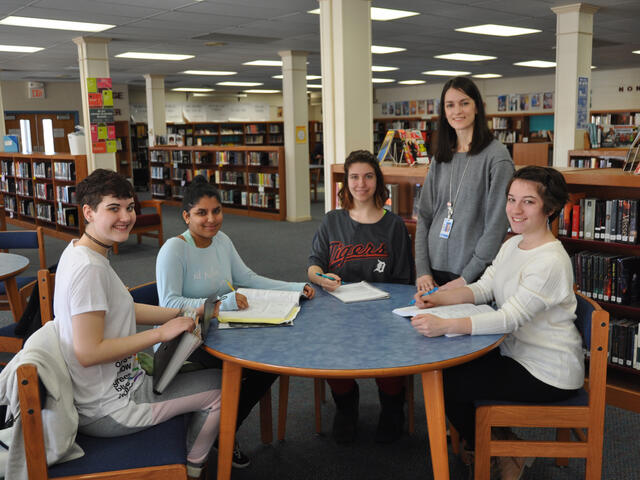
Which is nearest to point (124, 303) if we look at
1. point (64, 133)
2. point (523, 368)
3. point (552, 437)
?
point (523, 368)

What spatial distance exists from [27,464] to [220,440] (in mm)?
585

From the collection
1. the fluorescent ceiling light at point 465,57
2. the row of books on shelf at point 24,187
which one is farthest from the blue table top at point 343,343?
the fluorescent ceiling light at point 465,57

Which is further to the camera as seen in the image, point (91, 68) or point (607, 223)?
point (91, 68)

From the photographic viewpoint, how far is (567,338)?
6.09 feet

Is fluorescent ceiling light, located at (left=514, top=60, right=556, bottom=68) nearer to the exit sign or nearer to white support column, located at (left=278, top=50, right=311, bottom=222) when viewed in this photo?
white support column, located at (left=278, top=50, right=311, bottom=222)

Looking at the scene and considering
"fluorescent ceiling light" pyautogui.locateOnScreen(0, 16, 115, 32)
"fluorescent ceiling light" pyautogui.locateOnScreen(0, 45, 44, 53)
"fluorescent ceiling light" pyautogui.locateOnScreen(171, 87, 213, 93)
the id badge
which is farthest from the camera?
"fluorescent ceiling light" pyautogui.locateOnScreen(171, 87, 213, 93)

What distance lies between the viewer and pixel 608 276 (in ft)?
9.62

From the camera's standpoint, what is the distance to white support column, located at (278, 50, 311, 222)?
30.2 feet

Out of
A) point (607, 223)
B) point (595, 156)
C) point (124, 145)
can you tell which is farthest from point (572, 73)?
point (124, 145)

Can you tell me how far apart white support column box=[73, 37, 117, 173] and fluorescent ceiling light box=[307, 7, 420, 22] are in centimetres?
328

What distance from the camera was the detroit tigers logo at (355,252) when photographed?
8.51 feet

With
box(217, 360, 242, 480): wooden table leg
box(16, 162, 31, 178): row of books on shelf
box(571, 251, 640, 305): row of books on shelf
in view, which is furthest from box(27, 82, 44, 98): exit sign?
box(217, 360, 242, 480): wooden table leg

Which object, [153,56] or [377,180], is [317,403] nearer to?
[377,180]

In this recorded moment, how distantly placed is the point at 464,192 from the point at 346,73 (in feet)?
9.37
